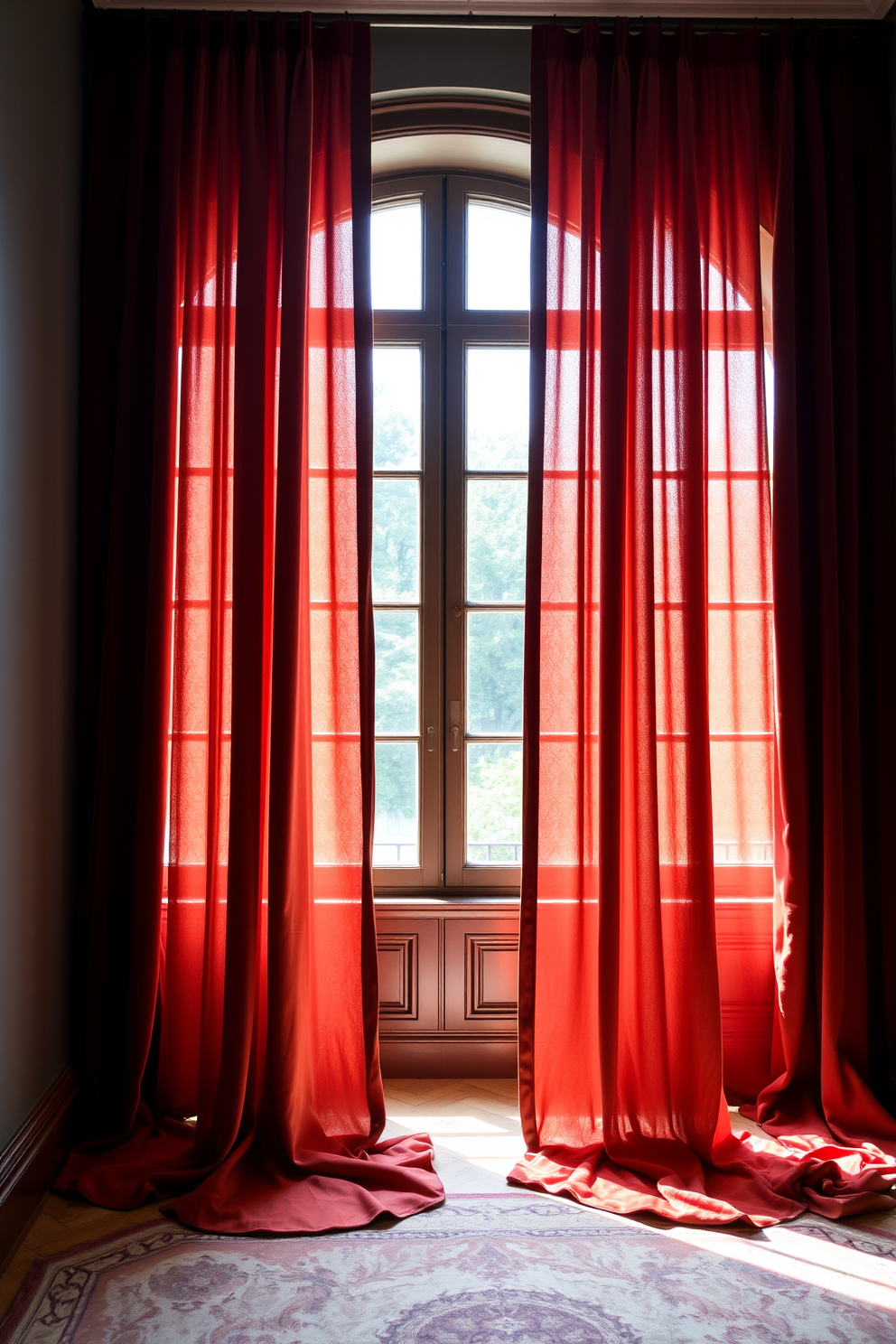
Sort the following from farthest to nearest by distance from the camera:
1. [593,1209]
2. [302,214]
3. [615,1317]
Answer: [302,214] < [593,1209] < [615,1317]

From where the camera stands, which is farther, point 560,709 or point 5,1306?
point 560,709

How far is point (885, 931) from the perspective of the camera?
255 cm

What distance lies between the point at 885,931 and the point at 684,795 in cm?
71

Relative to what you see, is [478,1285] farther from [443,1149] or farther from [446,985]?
[446,985]

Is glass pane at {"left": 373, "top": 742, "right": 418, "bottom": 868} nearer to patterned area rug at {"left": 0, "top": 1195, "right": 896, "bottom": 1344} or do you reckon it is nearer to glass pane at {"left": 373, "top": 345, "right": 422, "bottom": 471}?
glass pane at {"left": 373, "top": 345, "right": 422, "bottom": 471}

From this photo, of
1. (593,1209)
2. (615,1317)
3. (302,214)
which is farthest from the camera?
(302,214)

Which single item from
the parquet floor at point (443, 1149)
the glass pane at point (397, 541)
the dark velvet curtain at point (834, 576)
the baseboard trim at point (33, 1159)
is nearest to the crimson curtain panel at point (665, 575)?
the dark velvet curtain at point (834, 576)

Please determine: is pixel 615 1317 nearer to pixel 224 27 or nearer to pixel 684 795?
pixel 684 795

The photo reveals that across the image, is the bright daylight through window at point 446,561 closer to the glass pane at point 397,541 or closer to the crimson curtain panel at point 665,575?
the glass pane at point 397,541

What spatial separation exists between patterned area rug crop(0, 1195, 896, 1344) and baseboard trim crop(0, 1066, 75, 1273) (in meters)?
0.13

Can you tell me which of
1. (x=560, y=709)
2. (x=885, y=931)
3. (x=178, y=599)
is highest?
(x=178, y=599)

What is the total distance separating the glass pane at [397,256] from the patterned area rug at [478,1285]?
2.58 meters

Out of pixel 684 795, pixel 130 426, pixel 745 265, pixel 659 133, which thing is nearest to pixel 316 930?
pixel 684 795

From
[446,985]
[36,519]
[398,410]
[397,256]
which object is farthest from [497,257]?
[446,985]
